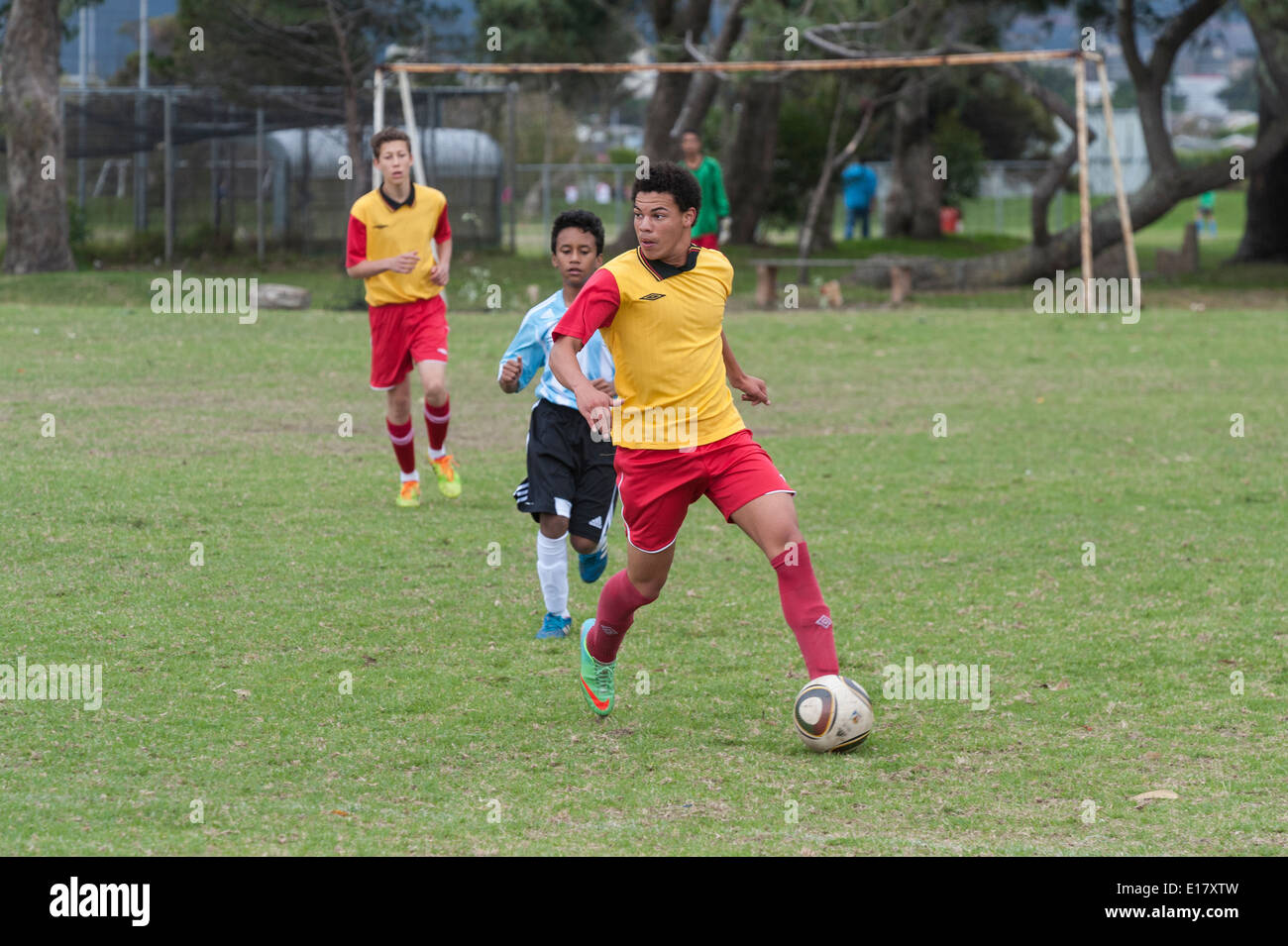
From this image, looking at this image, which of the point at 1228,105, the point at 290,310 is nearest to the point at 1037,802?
the point at 290,310

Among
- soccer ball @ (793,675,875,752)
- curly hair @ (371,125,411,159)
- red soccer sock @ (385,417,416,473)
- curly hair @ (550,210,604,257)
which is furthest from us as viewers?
red soccer sock @ (385,417,416,473)

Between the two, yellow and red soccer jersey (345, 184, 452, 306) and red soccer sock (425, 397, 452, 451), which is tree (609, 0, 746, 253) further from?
red soccer sock (425, 397, 452, 451)

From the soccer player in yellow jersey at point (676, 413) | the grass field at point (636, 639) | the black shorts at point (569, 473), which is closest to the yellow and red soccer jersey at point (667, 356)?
the soccer player in yellow jersey at point (676, 413)

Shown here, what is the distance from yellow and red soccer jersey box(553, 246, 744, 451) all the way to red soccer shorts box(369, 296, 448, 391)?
432 cm

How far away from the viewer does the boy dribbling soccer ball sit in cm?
684

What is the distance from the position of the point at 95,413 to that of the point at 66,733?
7.70 meters

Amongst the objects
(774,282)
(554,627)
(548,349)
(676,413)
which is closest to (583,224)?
(548,349)

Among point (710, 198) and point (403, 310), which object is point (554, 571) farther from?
A: point (710, 198)

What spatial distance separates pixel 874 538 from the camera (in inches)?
356

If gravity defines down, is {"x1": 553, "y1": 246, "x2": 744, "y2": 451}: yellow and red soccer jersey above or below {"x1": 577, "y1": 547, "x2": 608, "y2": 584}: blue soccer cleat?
above

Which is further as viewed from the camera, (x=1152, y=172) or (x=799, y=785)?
(x=1152, y=172)

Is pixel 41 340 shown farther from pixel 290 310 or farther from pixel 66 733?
pixel 66 733

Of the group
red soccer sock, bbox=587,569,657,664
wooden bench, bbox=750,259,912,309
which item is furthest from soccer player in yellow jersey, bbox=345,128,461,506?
wooden bench, bbox=750,259,912,309

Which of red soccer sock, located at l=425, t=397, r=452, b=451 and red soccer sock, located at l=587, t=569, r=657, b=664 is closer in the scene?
red soccer sock, located at l=587, t=569, r=657, b=664
